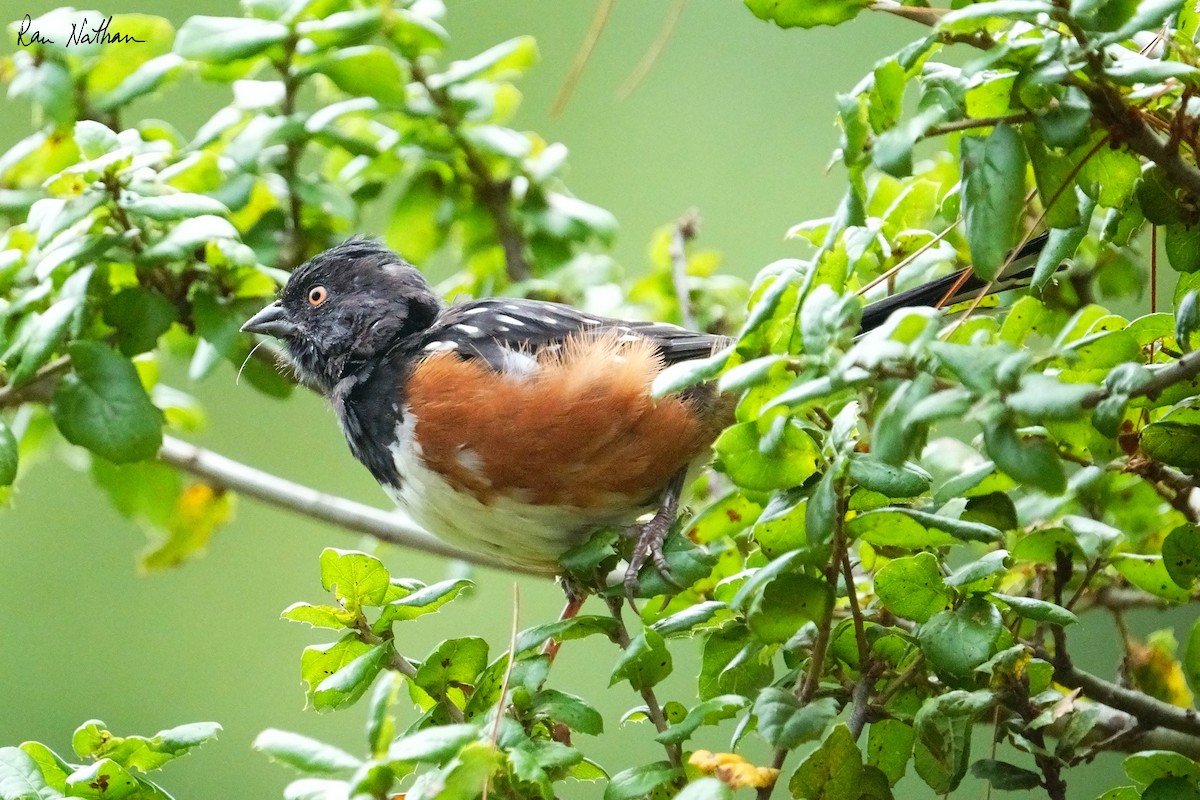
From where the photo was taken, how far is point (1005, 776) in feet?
4.06

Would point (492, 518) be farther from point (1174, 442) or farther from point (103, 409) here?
point (1174, 442)

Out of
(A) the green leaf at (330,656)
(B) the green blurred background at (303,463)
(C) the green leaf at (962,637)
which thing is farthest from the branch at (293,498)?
(B) the green blurred background at (303,463)

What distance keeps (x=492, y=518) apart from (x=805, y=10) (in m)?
1.12

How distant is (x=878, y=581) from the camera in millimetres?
1170

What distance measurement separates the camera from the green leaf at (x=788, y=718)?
1.09 m

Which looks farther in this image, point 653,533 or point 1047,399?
point 653,533

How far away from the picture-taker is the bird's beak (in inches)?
86.4

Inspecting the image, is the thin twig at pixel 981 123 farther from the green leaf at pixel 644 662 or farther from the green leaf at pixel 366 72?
the green leaf at pixel 366 72

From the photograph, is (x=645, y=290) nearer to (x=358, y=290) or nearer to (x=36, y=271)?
(x=358, y=290)

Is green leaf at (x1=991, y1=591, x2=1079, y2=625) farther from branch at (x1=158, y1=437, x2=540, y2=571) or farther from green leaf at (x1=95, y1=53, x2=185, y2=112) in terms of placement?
green leaf at (x1=95, y1=53, x2=185, y2=112)

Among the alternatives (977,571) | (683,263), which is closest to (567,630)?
(977,571)

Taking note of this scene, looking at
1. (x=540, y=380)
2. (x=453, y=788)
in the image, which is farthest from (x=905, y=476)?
(x=540, y=380)

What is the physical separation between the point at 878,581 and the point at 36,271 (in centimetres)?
120

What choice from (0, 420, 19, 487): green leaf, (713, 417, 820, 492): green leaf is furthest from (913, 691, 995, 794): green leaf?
(0, 420, 19, 487): green leaf
